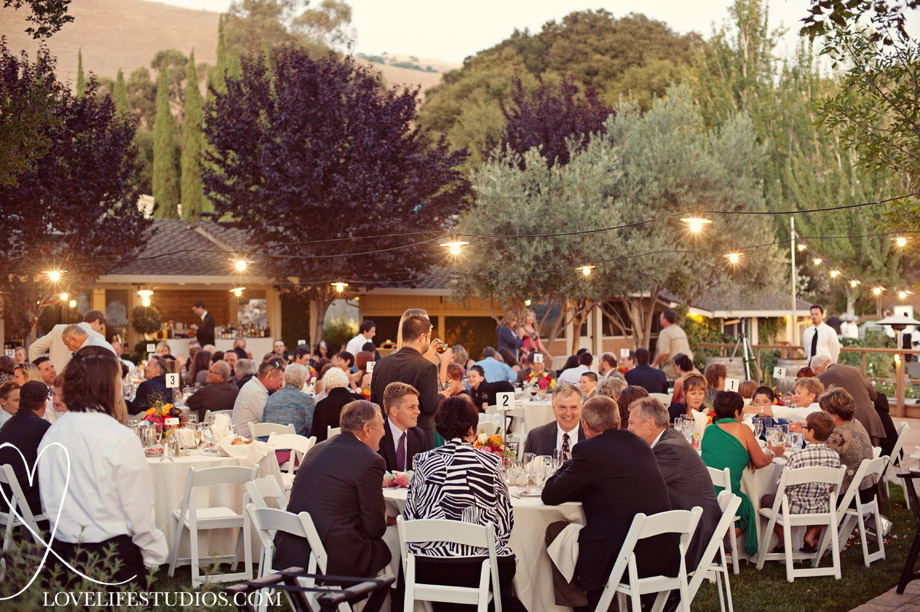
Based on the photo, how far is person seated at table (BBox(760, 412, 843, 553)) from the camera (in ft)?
24.8

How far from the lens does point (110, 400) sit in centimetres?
446

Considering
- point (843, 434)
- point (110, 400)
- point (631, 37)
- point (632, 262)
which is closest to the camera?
point (110, 400)

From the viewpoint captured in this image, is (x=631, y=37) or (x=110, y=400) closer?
(x=110, y=400)

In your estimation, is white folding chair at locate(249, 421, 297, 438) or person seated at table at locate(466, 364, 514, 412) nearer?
white folding chair at locate(249, 421, 297, 438)

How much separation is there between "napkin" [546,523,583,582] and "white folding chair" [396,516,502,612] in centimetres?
47

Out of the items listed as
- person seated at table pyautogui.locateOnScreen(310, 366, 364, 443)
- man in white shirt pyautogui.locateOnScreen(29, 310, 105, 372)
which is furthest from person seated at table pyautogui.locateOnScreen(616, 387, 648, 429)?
man in white shirt pyautogui.locateOnScreen(29, 310, 105, 372)

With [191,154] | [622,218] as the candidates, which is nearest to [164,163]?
[191,154]

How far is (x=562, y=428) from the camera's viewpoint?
7641 mm

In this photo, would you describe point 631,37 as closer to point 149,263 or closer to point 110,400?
point 149,263

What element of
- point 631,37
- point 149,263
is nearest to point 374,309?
point 149,263

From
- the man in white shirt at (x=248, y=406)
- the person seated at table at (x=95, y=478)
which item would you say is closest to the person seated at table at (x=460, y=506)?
the person seated at table at (x=95, y=478)

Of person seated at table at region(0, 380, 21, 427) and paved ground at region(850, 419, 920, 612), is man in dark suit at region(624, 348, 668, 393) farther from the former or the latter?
person seated at table at region(0, 380, 21, 427)

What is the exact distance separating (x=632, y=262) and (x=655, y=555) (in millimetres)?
18438

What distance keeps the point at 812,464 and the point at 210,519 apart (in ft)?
15.5
